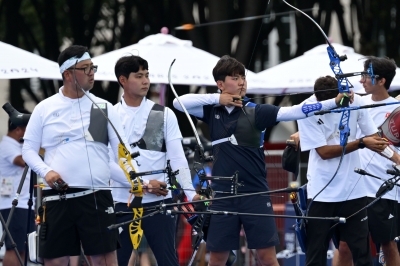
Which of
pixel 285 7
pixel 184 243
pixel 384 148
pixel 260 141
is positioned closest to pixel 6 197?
pixel 184 243

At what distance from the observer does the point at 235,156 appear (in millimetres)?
6844

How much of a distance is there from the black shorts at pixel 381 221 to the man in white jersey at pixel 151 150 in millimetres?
1794

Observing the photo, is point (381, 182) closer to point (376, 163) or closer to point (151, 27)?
point (376, 163)

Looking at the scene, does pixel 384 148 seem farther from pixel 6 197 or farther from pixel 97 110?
pixel 6 197

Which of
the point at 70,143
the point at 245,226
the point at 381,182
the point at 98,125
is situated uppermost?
the point at 98,125

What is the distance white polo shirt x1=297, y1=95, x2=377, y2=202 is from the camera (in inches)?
276

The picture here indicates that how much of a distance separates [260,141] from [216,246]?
86 centimetres

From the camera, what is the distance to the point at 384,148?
671 centimetres

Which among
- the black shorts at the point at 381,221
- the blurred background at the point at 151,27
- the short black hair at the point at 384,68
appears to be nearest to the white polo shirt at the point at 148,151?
the black shorts at the point at 381,221

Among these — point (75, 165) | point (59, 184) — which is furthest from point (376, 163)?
point (59, 184)

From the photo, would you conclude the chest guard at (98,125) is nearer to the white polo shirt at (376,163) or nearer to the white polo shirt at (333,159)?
the white polo shirt at (333,159)

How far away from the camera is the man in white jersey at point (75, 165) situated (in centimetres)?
613

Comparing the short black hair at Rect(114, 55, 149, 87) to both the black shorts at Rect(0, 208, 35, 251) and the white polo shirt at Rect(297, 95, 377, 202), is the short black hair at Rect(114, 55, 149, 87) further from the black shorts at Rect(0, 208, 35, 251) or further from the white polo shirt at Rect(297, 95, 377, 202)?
the black shorts at Rect(0, 208, 35, 251)

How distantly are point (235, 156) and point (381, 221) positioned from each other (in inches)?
61.2
